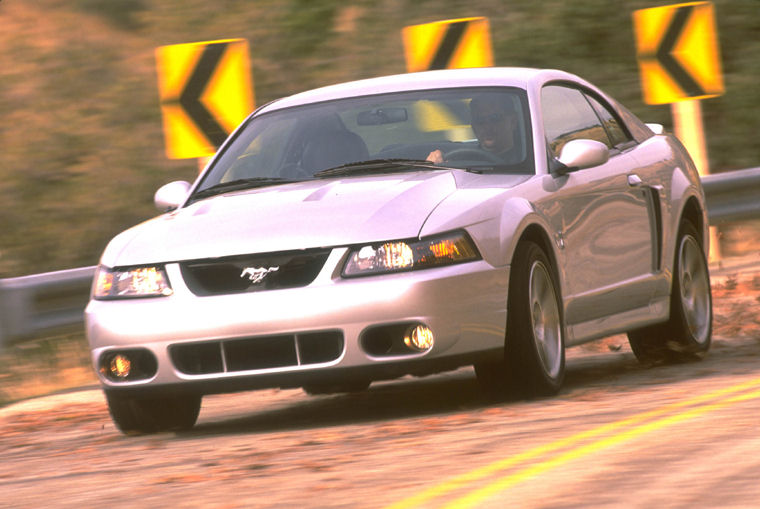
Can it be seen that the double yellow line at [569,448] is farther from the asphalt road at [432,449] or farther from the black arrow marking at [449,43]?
the black arrow marking at [449,43]

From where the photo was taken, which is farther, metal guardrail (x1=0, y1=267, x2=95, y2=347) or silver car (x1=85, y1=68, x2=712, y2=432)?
metal guardrail (x1=0, y1=267, x2=95, y2=347)

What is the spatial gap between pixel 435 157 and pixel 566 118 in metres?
1.01

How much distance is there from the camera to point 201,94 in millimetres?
11109

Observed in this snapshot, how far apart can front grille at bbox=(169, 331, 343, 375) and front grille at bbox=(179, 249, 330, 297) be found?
0.72ft

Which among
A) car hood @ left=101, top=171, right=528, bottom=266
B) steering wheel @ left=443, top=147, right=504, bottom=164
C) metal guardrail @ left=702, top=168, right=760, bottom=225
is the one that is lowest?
metal guardrail @ left=702, top=168, right=760, bottom=225

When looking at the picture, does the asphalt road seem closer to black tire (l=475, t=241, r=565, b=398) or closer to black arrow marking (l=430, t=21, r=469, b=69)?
black tire (l=475, t=241, r=565, b=398)

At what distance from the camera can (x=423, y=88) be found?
8.81m

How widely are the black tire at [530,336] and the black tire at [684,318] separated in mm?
1614

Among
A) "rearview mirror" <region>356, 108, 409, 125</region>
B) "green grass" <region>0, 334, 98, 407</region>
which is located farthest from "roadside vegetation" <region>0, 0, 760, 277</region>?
"rearview mirror" <region>356, 108, 409, 125</region>

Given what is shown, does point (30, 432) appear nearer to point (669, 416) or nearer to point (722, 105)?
point (669, 416)

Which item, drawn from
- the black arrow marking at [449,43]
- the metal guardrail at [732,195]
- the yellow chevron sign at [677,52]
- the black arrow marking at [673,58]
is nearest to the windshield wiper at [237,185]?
the black arrow marking at [449,43]

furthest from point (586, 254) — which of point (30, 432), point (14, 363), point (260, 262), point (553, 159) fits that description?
point (14, 363)

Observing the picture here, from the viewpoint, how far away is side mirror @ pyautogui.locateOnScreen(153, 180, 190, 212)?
870cm

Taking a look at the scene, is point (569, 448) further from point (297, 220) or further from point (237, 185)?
point (237, 185)
